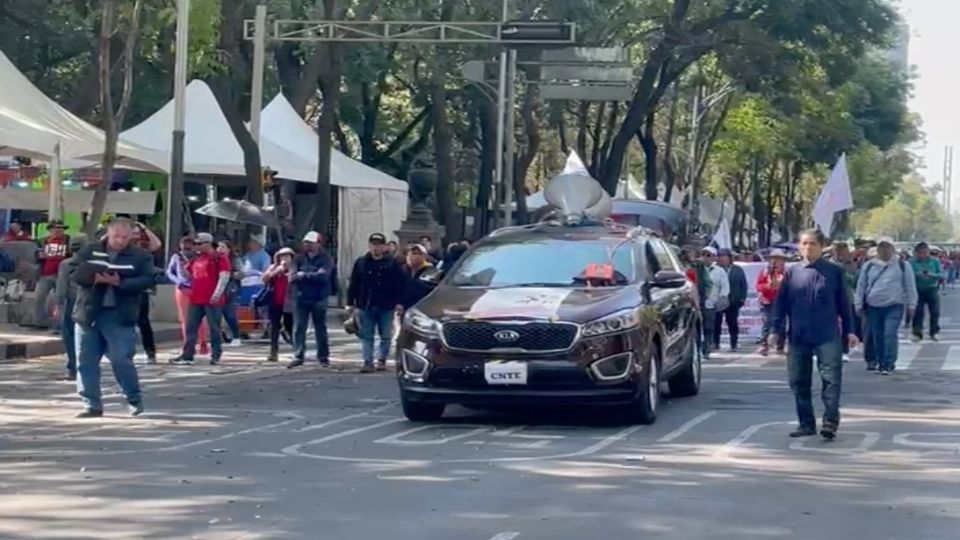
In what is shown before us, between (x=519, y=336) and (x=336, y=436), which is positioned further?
(x=519, y=336)

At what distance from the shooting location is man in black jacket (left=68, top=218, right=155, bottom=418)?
595 inches

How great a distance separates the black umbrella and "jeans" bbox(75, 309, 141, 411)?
15263 millimetres

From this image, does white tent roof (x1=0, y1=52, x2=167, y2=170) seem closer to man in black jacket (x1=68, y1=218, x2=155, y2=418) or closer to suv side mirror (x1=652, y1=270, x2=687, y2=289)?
man in black jacket (x1=68, y1=218, x2=155, y2=418)

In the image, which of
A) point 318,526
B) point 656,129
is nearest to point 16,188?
point 318,526

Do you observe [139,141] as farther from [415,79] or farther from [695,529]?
[695,529]

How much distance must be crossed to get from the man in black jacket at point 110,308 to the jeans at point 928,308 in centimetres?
1664

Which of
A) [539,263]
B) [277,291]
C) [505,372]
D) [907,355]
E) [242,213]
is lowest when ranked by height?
[907,355]

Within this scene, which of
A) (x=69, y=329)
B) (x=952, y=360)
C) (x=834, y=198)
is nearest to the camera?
(x=69, y=329)

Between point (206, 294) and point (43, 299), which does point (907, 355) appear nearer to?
point (206, 294)

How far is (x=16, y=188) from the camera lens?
117ft

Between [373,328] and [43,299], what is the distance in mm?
6337

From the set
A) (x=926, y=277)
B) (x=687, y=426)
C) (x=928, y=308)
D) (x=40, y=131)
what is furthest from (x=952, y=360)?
(x=40, y=131)

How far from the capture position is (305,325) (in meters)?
21.7

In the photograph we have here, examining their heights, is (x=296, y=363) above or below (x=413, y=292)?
below
